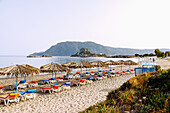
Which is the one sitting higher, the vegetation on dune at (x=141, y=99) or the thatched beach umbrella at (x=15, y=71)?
the thatched beach umbrella at (x=15, y=71)

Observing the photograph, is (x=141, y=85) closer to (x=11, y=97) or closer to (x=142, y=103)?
(x=142, y=103)

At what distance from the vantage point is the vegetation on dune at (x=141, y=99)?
369 cm

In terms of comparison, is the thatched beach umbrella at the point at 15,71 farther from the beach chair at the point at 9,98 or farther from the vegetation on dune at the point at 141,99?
the vegetation on dune at the point at 141,99

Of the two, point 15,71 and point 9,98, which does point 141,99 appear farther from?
point 15,71

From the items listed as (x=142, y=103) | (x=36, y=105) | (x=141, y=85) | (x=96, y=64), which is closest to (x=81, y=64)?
(x=96, y=64)

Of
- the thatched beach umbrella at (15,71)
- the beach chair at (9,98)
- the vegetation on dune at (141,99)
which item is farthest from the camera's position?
the thatched beach umbrella at (15,71)

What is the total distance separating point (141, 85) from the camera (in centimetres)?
548

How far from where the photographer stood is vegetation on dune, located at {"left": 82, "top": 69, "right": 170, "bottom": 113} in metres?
3.69

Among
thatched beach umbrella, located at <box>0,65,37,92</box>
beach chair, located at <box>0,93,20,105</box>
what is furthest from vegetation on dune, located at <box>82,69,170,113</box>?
thatched beach umbrella, located at <box>0,65,37,92</box>

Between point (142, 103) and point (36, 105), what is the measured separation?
17.6 feet

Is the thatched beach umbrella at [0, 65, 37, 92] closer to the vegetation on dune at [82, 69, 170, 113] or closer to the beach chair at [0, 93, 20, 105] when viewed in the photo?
the beach chair at [0, 93, 20, 105]

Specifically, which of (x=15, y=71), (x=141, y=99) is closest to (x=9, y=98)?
(x=15, y=71)

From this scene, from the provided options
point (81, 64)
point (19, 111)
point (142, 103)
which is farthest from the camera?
point (81, 64)

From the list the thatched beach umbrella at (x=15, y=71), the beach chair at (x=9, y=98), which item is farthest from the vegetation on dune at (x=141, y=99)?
the thatched beach umbrella at (x=15, y=71)
